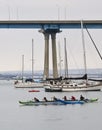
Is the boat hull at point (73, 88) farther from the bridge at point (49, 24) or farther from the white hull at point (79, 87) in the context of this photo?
the bridge at point (49, 24)

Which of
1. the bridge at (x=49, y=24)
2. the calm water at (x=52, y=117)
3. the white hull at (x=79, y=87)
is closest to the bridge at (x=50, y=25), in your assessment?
the bridge at (x=49, y=24)

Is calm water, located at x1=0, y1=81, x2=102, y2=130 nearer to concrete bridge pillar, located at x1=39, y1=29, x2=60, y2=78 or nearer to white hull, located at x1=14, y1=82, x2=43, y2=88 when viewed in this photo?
white hull, located at x1=14, y1=82, x2=43, y2=88

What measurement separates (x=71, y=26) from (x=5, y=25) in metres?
15.1

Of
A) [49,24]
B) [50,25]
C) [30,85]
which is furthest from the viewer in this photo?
[50,25]

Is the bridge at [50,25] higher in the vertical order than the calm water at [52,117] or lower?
higher

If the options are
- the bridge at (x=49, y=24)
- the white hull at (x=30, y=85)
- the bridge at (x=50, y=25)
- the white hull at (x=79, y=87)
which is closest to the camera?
the white hull at (x=79, y=87)

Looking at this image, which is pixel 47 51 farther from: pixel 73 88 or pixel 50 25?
pixel 73 88

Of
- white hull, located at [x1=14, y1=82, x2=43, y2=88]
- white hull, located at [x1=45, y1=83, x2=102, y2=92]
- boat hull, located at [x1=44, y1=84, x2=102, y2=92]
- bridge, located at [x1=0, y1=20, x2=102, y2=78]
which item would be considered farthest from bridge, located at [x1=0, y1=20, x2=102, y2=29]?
white hull, located at [x1=45, y1=83, x2=102, y2=92]

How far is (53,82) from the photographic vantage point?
400ft

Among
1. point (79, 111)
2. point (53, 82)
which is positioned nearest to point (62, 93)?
point (53, 82)

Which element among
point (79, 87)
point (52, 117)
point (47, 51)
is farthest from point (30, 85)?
point (52, 117)

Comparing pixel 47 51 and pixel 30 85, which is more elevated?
pixel 47 51

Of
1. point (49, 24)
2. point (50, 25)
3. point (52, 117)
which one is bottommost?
point (52, 117)

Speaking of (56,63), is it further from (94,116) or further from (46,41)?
(94,116)
